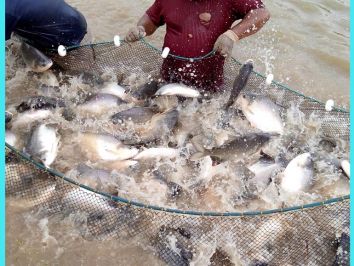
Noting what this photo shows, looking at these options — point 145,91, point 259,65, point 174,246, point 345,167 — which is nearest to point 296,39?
point 259,65

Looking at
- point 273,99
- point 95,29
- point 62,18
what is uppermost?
point 62,18

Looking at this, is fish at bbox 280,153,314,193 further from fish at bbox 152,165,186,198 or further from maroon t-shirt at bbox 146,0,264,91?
maroon t-shirt at bbox 146,0,264,91

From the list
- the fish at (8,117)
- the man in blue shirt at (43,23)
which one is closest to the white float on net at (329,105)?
the man in blue shirt at (43,23)

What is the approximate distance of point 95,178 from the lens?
3363mm

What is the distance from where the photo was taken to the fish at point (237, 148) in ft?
11.9

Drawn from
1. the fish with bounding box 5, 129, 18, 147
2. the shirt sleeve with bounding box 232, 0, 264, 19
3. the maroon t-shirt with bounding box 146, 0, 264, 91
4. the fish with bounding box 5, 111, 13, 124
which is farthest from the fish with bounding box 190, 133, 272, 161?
the fish with bounding box 5, 111, 13, 124

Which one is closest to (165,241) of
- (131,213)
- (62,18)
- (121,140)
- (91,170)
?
(131,213)

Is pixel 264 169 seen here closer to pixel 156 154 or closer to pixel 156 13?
pixel 156 154

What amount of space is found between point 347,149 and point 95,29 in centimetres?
433

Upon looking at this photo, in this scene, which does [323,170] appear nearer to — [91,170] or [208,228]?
[208,228]

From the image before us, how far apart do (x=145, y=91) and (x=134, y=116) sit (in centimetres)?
44

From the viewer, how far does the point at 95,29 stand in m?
6.46

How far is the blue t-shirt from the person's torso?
1184 millimetres

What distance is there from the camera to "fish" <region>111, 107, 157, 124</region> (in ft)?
13.3
